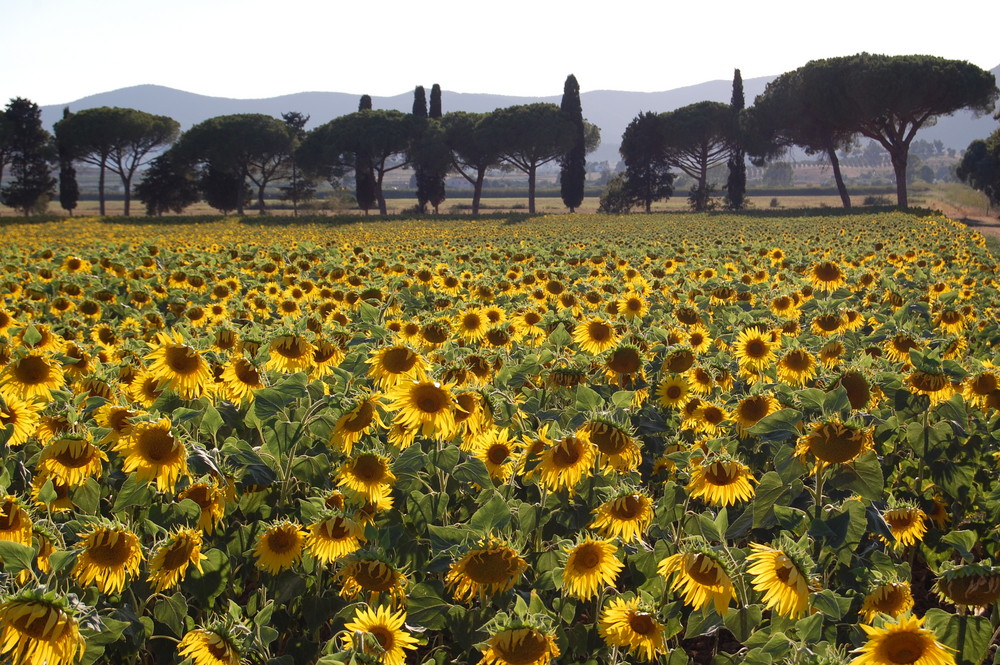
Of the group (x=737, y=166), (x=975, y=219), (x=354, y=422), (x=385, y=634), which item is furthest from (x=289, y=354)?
(x=737, y=166)

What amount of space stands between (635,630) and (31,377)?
3.05 m

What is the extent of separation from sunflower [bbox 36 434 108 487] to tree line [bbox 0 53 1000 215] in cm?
6156

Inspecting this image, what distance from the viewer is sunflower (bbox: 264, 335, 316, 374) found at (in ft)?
11.4

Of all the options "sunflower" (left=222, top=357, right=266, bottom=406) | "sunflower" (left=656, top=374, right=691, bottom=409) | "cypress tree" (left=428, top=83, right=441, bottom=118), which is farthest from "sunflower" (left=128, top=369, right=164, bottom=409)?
"cypress tree" (left=428, top=83, right=441, bottom=118)

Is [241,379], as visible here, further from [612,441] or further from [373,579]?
[612,441]

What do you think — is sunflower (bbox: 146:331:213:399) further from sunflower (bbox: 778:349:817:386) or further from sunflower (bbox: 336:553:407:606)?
sunflower (bbox: 778:349:817:386)

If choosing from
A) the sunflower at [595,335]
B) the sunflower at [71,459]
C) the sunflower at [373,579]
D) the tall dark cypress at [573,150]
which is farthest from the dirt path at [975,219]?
the sunflower at [71,459]

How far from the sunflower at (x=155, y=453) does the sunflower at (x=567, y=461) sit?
1.25 metres

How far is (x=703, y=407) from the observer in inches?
148

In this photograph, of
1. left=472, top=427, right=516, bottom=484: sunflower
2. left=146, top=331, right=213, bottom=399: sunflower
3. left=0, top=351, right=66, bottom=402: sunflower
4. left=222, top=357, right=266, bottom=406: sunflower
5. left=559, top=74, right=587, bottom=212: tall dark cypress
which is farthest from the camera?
left=559, top=74, right=587, bottom=212: tall dark cypress

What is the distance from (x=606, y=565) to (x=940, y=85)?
61.1m

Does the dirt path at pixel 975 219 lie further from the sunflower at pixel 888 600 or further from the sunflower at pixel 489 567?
the sunflower at pixel 489 567

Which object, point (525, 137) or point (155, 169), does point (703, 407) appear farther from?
point (155, 169)

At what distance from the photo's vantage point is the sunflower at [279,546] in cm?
252
